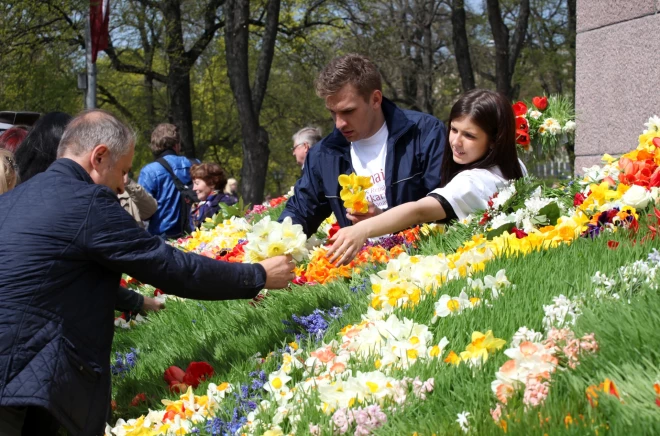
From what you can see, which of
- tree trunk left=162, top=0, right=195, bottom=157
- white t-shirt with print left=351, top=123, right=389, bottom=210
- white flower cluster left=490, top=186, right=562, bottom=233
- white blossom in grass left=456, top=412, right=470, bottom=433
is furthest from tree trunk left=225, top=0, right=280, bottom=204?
white blossom in grass left=456, top=412, right=470, bottom=433

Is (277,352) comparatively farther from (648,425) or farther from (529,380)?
(648,425)

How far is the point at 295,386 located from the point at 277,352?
0.46 meters

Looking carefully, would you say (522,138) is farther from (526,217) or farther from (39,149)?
(39,149)

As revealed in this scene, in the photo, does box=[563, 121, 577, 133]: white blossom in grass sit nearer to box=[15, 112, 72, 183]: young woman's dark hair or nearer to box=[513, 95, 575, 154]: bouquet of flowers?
box=[513, 95, 575, 154]: bouquet of flowers

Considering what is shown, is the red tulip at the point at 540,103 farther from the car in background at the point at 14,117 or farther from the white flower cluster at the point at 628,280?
the car in background at the point at 14,117

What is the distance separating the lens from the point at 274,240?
3.54m

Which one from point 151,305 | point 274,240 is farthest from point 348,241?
point 151,305

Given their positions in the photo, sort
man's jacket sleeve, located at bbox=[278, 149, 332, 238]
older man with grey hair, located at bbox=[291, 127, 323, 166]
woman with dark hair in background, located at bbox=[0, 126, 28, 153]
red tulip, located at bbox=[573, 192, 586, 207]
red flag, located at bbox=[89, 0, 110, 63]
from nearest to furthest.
→ red tulip, located at bbox=[573, 192, 586, 207]
man's jacket sleeve, located at bbox=[278, 149, 332, 238]
woman with dark hair in background, located at bbox=[0, 126, 28, 153]
older man with grey hair, located at bbox=[291, 127, 323, 166]
red flag, located at bbox=[89, 0, 110, 63]

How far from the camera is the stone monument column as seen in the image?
570 centimetres

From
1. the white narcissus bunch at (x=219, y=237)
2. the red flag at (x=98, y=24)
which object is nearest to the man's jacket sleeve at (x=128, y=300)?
the white narcissus bunch at (x=219, y=237)

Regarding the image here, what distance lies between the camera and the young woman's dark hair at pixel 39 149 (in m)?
4.34

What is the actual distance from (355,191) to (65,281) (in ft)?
5.08

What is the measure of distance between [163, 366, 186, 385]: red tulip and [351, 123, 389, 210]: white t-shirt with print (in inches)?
66.6

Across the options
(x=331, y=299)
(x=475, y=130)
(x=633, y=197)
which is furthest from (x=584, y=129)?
(x=331, y=299)
